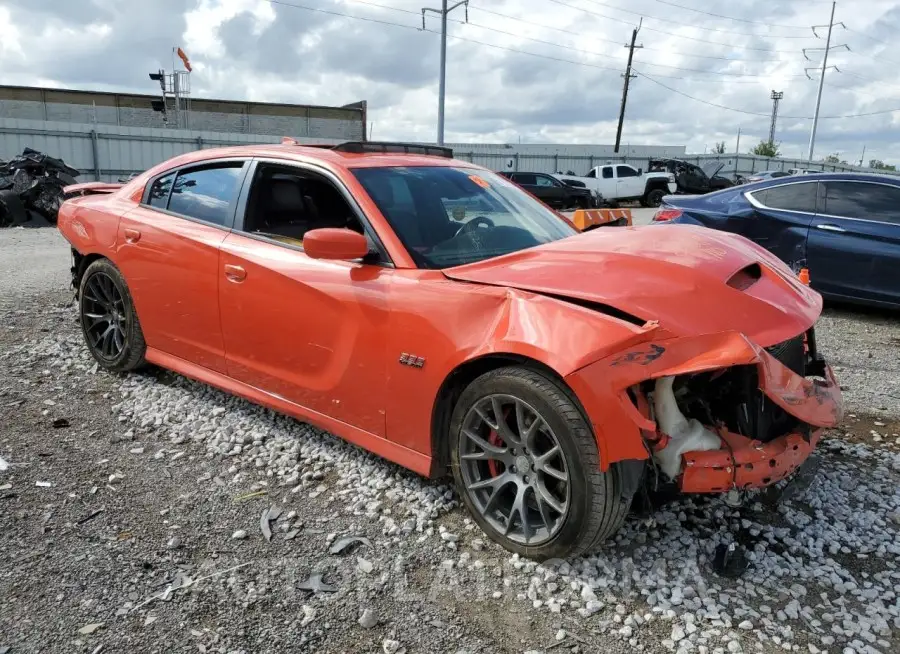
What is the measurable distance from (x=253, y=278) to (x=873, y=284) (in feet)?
19.2

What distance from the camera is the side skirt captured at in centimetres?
311

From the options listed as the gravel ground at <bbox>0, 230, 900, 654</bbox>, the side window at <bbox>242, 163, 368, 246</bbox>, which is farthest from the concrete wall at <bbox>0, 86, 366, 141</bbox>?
the gravel ground at <bbox>0, 230, 900, 654</bbox>

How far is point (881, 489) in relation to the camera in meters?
3.36

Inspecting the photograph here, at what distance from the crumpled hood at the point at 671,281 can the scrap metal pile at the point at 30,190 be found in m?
15.4

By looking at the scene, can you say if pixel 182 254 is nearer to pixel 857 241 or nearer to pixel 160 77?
pixel 857 241

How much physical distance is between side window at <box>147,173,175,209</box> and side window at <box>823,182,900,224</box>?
20.0ft

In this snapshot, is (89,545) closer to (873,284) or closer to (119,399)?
(119,399)

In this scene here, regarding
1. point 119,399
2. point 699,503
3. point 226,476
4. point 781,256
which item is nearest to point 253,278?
point 226,476

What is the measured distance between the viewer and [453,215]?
11.6ft

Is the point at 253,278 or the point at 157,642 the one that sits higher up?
the point at 253,278

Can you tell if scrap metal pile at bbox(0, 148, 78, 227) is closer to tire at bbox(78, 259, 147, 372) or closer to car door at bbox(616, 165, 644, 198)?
tire at bbox(78, 259, 147, 372)

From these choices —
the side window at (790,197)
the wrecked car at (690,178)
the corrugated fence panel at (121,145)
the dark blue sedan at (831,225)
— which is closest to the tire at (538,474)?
the dark blue sedan at (831,225)

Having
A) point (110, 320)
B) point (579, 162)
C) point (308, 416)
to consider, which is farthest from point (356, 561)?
point (579, 162)

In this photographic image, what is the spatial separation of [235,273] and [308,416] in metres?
0.85
